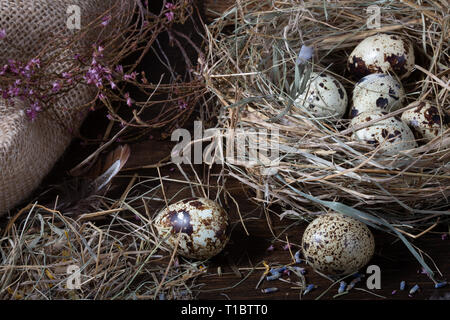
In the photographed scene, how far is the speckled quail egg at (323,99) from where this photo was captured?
1.47 metres

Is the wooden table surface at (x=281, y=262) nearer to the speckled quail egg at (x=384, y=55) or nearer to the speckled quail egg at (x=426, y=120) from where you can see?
the speckled quail egg at (x=426, y=120)

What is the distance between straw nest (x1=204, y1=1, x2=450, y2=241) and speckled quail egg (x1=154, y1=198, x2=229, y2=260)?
0.48ft

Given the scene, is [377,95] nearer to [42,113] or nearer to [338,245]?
[338,245]

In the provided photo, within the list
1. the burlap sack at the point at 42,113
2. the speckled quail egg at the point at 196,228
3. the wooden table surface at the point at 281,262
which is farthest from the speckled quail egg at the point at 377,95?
the burlap sack at the point at 42,113

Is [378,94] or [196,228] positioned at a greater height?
[378,94]

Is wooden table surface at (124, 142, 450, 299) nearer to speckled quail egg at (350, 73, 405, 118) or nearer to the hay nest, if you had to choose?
the hay nest

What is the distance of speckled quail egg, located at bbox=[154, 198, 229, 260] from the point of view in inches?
49.6

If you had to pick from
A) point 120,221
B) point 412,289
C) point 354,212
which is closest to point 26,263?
point 120,221

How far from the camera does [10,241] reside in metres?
1.34

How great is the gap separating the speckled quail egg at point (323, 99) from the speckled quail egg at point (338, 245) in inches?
12.5

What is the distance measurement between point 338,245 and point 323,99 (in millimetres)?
406

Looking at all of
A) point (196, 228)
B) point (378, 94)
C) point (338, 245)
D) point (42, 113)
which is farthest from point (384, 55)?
point (42, 113)

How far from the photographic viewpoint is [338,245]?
47.7 inches

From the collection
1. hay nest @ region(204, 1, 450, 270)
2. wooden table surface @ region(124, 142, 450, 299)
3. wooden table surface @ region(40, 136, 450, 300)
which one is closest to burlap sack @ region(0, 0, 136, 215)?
wooden table surface @ region(40, 136, 450, 300)
